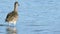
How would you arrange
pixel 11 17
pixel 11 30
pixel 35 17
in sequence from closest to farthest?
pixel 11 30 → pixel 11 17 → pixel 35 17

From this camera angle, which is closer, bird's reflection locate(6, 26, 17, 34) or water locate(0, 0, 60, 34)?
bird's reflection locate(6, 26, 17, 34)

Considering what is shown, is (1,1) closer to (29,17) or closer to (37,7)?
(37,7)

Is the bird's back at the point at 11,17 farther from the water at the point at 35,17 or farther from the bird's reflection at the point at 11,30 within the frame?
the bird's reflection at the point at 11,30

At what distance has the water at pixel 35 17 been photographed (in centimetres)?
1257

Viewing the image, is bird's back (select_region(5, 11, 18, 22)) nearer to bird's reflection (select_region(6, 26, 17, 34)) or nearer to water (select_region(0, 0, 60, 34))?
water (select_region(0, 0, 60, 34))

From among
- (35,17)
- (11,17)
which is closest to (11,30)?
(11,17)

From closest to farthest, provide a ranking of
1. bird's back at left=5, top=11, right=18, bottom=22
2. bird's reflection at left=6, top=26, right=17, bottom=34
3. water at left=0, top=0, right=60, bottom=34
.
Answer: bird's reflection at left=6, top=26, right=17, bottom=34 → water at left=0, top=0, right=60, bottom=34 → bird's back at left=5, top=11, right=18, bottom=22

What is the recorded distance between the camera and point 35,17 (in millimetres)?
14555

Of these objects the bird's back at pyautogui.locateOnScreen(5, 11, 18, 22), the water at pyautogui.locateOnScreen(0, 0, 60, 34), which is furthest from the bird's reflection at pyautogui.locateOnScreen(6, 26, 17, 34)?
the bird's back at pyautogui.locateOnScreen(5, 11, 18, 22)

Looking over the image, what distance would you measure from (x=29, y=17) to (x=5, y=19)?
1.30 meters

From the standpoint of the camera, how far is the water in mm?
12570

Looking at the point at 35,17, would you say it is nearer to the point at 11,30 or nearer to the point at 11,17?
the point at 11,17

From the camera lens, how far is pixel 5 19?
13.9 meters

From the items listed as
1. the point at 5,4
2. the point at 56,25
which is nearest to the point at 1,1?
the point at 5,4
